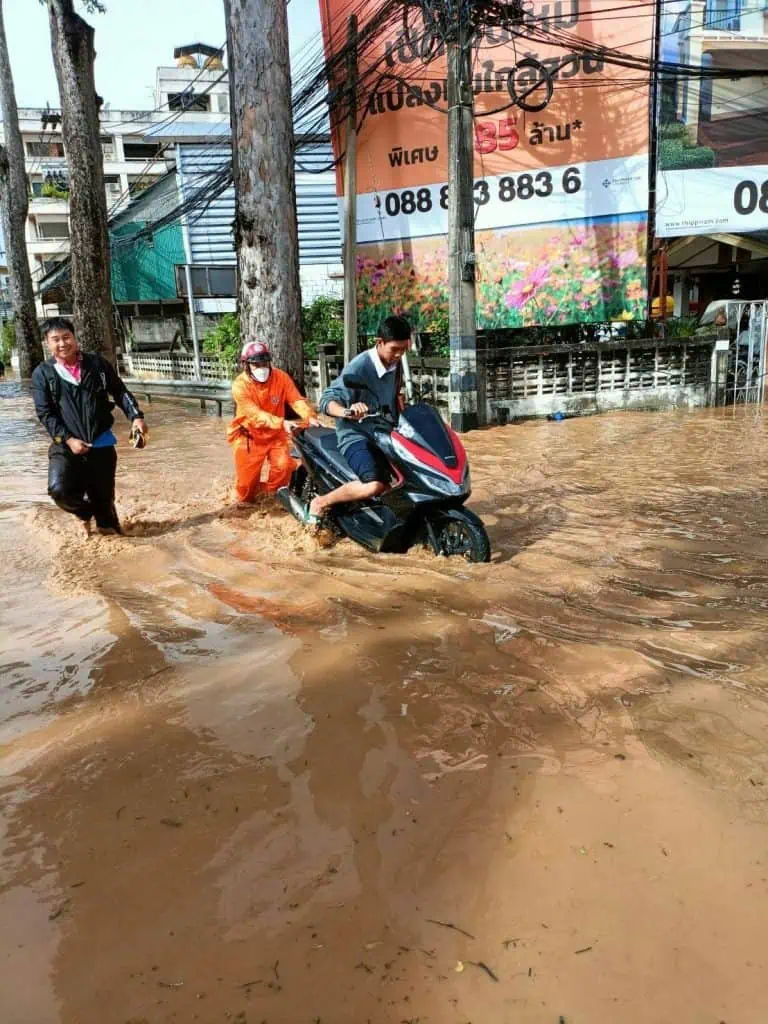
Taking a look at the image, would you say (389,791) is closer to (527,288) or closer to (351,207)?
(527,288)

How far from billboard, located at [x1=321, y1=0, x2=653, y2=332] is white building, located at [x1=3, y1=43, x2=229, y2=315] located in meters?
24.7

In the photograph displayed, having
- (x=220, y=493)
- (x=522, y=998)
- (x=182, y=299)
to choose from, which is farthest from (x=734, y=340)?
(x=182, y=299)

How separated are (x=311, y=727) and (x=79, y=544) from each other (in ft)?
10.4

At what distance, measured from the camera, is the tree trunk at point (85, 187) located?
9812 millimetres

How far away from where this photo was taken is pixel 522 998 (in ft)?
4.95

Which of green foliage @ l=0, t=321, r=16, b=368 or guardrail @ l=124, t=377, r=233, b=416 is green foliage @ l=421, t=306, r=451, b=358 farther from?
green foliage @ l=0, t=321, r=16, b=368

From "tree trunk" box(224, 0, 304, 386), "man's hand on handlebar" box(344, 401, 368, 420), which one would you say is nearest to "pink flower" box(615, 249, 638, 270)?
"tree trunk" box(224, 0, 304, 386)

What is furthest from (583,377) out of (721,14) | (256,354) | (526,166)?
(256,354)

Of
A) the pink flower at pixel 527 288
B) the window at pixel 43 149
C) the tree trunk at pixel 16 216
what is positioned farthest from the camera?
the window at pixel 43 149

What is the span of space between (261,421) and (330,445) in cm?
67

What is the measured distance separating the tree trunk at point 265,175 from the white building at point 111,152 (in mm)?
30441

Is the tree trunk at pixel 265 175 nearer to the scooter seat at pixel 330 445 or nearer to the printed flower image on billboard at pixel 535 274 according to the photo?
the scooter seat at pixel 330 445

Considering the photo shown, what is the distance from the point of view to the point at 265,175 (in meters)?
5.98

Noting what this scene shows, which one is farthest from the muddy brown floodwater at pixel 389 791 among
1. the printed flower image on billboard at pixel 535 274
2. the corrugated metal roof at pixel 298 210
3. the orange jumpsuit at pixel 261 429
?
the corrugated metal roof at pixel 298 210
